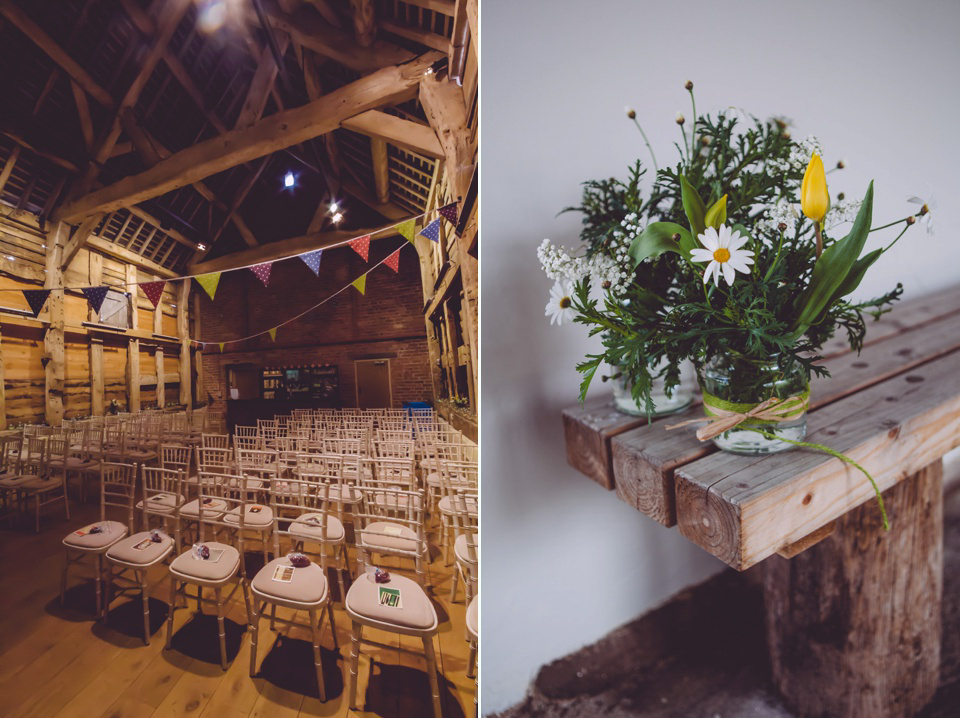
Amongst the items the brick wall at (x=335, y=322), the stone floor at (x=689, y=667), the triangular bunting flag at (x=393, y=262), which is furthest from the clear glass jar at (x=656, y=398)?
the stone floor at (x=689, y=667)

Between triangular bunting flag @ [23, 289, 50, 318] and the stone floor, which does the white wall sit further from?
triangular bunting flag @ [23, 289, 50, 318]

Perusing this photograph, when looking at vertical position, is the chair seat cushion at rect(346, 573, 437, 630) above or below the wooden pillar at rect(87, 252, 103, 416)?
below

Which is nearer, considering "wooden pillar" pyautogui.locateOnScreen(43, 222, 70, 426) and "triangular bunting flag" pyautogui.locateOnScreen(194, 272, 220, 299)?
"wooden pillar" pyautogui.locateOnScreen(43, 222, 70, 426)

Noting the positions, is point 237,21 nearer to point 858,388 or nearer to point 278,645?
point 278,645

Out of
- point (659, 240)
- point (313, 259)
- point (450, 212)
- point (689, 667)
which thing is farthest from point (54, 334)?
point (689, 667)

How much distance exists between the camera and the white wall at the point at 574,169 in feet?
3.33

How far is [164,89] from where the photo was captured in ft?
2.72

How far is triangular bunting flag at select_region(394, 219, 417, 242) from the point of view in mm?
977

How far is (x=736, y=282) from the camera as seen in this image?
0.62 meters

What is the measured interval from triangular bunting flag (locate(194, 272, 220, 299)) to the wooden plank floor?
17.2 inches

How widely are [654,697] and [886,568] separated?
0.67 metres

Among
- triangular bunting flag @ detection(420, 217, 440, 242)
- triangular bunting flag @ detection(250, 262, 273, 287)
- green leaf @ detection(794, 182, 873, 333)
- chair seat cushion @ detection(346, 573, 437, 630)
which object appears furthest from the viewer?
triangular bunting flag @ detection(420, 217, 440, 242)

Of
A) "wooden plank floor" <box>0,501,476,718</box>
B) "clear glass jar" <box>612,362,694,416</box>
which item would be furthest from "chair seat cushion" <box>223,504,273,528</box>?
"clear glass jar" <box>612,362,694,416</box>

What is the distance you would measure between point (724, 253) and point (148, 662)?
1034 millimetres
